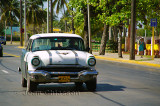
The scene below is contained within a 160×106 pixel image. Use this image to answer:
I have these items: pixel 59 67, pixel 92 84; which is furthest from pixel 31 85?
pixel 92 84

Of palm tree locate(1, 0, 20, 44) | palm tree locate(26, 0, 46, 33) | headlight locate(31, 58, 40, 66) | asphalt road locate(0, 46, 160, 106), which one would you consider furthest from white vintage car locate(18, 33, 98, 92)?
palm tree locate(1, 0, 20, 44)

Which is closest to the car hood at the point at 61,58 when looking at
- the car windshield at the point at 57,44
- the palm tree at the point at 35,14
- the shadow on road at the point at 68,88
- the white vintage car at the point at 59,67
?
the white vintage car at the point at 59,67

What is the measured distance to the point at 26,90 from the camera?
1153 centimetres

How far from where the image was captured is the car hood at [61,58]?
10.6m

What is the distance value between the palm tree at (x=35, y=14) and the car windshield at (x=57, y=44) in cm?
6973

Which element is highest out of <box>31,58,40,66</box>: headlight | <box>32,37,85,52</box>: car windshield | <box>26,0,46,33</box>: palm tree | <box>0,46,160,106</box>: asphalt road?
<box>26,0,46,33</box>: palm tree

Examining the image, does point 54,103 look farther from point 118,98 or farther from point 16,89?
point 16,89

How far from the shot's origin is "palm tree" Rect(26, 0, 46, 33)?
81062mm

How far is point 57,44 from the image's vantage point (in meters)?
11.7

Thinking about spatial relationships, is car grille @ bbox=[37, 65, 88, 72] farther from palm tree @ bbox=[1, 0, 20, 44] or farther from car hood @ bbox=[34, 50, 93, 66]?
palm tree @ bbox=[1, 0, 20, 44]

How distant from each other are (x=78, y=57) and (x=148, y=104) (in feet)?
8.72

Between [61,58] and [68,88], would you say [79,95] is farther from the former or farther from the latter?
[68,88]

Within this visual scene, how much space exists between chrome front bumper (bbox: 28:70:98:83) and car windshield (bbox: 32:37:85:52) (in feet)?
4.08

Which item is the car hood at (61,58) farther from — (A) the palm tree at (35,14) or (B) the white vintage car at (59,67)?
(A) the palm tree at (35,14)
